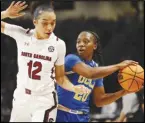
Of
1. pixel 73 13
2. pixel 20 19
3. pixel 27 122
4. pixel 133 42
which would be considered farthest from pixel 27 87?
pixel 133 42

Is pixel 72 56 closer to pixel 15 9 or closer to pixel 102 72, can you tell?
pixel 102 72

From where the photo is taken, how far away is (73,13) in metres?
3.43

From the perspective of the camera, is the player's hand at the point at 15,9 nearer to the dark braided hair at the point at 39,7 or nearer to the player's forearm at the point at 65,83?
the dark braided hair at the point at 39,7

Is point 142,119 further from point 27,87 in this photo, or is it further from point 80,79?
point 27,87

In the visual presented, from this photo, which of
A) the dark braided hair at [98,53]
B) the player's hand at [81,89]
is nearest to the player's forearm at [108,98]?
the player's hand at [81,89]

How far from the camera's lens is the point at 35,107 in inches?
122

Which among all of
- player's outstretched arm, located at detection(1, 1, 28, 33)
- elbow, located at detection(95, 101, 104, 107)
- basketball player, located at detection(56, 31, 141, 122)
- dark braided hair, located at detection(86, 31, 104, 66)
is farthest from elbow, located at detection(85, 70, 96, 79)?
player's outstretched arm, located at detection(1, 1, 28, 33)

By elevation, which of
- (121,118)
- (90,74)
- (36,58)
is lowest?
(121,118)

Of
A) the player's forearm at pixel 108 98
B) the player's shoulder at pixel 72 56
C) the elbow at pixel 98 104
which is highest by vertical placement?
the player's shoulder at pixel 72 56

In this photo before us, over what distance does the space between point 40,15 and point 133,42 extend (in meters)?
0.89

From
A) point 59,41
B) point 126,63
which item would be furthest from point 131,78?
point 59,41

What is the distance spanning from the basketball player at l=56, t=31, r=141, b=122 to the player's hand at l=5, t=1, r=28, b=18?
45 cm

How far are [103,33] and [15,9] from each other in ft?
2.49

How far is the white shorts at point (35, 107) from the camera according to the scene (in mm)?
3098
